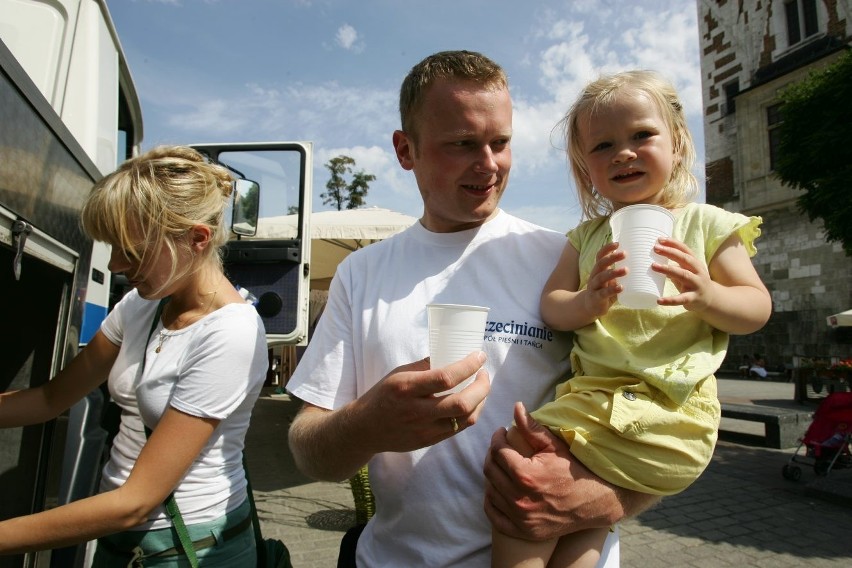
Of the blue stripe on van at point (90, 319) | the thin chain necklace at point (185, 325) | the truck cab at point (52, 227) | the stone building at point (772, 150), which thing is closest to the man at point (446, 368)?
the thin chain necklace at point (185, 325)

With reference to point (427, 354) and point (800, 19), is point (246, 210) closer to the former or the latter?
point (427, 354)

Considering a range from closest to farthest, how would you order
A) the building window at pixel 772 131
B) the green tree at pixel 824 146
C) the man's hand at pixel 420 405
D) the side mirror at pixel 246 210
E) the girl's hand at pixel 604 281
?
the man's hand at pixel 420 405 < the girl's hand at pixel 604 281 < the side mirror at pixel 246 210 < the green tree at pixel 824 146 < the building window at pixel 772 131

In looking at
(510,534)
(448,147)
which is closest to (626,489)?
(510,534)

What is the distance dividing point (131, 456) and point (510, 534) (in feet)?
3.88

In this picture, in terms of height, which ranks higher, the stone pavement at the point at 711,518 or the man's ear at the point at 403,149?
the man's ear at the point at 403,149

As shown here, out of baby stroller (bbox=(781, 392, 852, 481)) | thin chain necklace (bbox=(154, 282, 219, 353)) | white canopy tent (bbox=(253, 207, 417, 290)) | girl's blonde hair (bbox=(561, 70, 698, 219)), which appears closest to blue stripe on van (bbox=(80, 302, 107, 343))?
thin chain necklace (bbox=(154, 282, 219, 353))

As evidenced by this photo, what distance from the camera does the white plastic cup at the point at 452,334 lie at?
1170 millimetres

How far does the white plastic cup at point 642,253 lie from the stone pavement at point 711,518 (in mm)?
3722

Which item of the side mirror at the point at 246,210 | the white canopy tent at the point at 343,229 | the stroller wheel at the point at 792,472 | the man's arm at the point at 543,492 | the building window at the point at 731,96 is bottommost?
the stroller wheel at the point at 792,472

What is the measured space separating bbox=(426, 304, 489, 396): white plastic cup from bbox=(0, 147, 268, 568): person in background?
77cm

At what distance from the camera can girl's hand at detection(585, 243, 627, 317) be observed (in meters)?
1.35

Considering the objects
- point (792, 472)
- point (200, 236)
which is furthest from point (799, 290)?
point (200, 236)

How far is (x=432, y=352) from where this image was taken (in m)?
1.19

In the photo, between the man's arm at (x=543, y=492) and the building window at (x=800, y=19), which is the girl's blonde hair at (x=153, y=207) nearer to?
the man's arm at (x=543, y=492)
